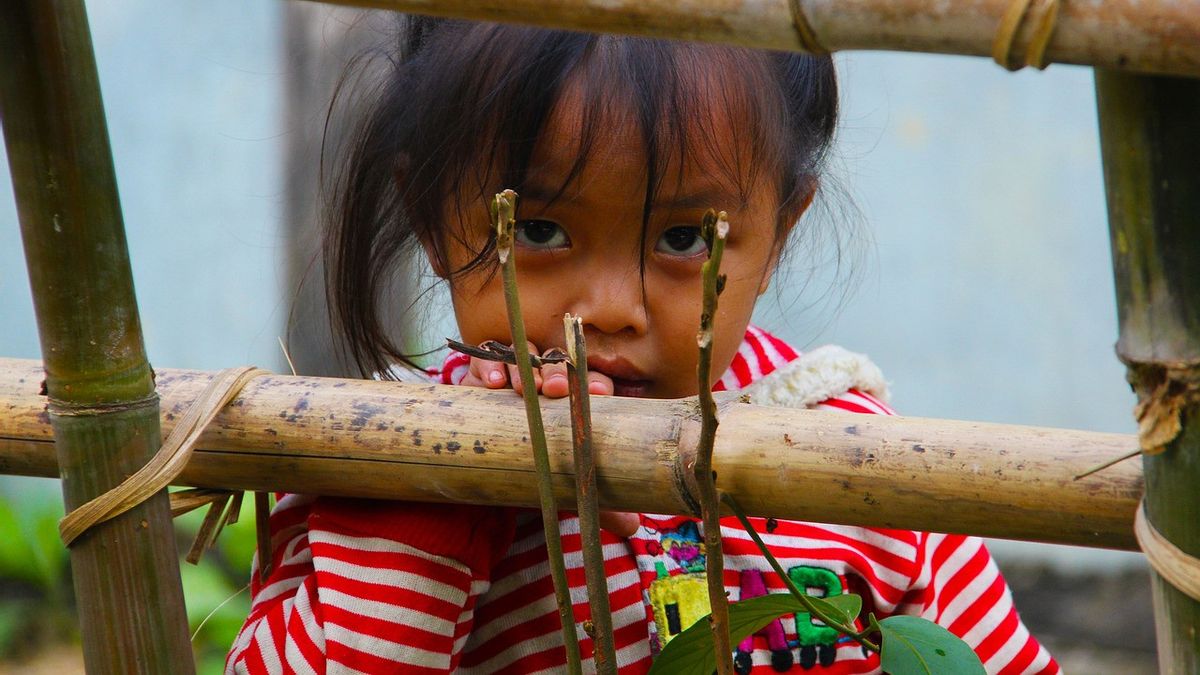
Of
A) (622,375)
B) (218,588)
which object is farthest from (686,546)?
(218,588)

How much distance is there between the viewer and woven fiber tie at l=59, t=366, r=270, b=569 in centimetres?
79

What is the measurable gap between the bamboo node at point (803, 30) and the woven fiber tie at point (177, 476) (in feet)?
1.52

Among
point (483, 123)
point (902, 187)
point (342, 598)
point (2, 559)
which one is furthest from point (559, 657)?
point (2, 559)

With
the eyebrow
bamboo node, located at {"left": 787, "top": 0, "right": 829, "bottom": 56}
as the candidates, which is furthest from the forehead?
bamboo node, located at {"left": 787, "top": 0, "right": 829, "bottom": 56}

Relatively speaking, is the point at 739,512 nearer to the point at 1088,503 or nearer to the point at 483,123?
the point at 1088,503

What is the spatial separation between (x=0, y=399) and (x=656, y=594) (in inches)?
20.2

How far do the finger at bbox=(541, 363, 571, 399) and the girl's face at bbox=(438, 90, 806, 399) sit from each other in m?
0.14

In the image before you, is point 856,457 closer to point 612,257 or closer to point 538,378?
point 538,378

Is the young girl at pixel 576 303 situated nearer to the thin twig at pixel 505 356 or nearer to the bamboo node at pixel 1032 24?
the thin twig at pixel 505 356

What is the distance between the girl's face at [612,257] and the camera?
3.25ft

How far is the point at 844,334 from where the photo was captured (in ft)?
9.11

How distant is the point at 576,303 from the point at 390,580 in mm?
244

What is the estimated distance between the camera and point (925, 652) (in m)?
0.76

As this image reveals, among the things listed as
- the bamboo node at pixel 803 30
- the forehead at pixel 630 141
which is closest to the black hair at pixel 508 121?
the forehead at pixel 630 141
